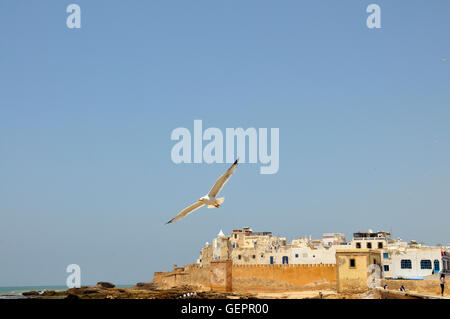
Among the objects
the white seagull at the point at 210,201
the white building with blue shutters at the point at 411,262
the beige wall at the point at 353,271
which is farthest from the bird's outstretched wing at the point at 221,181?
the white building with blue shutters at the point at 411,262

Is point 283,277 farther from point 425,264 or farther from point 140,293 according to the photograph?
point 140,293

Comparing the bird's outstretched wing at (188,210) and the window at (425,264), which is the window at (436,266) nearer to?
the window at (425,264)

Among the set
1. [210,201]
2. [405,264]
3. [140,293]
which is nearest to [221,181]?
[210,201]

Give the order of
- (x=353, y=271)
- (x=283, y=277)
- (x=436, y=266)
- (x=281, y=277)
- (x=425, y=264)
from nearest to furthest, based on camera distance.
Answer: (x=353, y=271)
(x=436, y=266)
(x=425, y=264)
(x=283, y=277)
(x=281, y=277)

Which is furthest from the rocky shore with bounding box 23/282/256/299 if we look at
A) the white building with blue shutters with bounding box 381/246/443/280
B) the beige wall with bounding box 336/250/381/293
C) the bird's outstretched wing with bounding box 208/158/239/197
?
the bird's outstretched wing with bounding box 208/158/239/197

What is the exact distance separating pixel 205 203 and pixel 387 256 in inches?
1439

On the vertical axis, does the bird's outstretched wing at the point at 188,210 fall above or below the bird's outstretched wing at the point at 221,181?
below

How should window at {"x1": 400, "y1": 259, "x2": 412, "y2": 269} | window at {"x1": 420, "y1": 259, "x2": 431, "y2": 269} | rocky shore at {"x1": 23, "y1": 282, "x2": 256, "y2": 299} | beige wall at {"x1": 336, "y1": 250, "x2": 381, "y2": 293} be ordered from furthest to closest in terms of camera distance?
rocky shore at {"x1": 23, "y1": 282, "x2": 256, "y2": 299}, window at {"x1": 400, "y1": 259, "x2": 412, "y2": 269}, window at {"x1": 420, "y1": 259, "x2": 431, "y2": 269}, beige wall at {"x1": 336, "y1": 250, "x2": 381, "y2": 293}

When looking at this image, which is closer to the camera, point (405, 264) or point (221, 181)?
point (221, 181)

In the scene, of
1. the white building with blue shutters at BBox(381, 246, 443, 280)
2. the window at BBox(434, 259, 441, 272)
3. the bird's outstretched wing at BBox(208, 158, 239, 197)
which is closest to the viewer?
the bird's outstretched wing at BBox(208, 158, 239, 197)

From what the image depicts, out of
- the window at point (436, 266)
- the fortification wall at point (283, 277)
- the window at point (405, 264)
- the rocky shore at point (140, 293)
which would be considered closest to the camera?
the window at point (436, 266)

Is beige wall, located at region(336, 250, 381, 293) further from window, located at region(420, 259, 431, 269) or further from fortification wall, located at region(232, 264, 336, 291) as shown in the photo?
fortification wall, located at region(232, 264, 336, 291)

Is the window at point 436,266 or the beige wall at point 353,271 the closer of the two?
the beige wall at point 353,271

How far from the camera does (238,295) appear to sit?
66562mm
